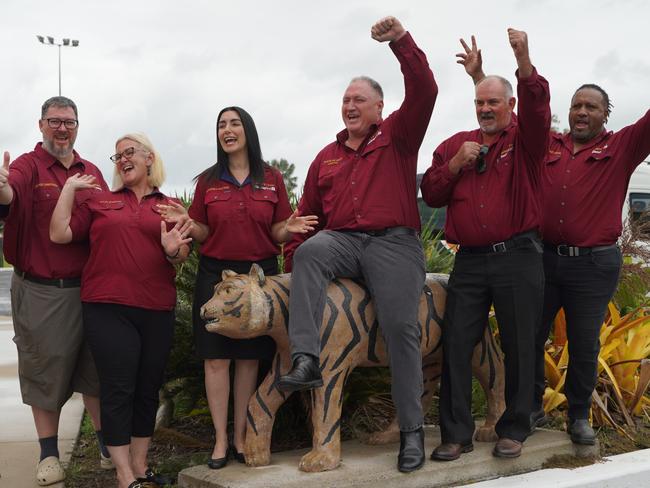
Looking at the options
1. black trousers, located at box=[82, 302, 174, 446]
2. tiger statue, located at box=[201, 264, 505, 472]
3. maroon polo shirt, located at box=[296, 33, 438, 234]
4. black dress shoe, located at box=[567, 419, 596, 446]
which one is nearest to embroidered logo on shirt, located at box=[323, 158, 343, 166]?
maroon polo shirt, located at box=[296, 33, 438, 234]

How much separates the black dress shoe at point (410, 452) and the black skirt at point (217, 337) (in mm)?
913

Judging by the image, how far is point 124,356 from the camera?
408cm

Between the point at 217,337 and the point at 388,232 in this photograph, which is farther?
the point at 217,337

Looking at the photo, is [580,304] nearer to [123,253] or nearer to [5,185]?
[123,253]

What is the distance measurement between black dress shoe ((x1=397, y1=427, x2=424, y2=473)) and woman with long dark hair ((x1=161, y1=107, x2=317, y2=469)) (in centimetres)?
89

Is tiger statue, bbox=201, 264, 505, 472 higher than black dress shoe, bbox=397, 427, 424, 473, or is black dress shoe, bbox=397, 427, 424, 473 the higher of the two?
tiger statue, bbox=201, 264, 505, 472

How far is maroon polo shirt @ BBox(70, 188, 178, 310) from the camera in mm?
4121

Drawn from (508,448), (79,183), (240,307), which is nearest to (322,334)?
(240,307)

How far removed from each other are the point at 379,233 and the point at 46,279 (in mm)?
1913

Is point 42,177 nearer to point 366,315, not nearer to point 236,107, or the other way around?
point 236,107

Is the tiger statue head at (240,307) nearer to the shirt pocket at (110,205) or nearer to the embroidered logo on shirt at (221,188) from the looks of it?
the embroidered logo on shirt at (221,188)

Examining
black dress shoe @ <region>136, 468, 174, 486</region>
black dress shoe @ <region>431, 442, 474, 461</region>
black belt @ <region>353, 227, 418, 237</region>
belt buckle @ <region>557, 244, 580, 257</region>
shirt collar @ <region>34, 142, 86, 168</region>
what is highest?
shirt collar @ <region>34, 142, 86, 168</region>

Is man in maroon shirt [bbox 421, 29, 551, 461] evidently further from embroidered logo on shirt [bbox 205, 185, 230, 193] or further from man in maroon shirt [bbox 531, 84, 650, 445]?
embroidered logo on shirt [bbox 205, 185, 230, 193]

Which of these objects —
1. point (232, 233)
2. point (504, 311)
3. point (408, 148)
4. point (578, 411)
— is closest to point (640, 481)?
point (578, 411)
